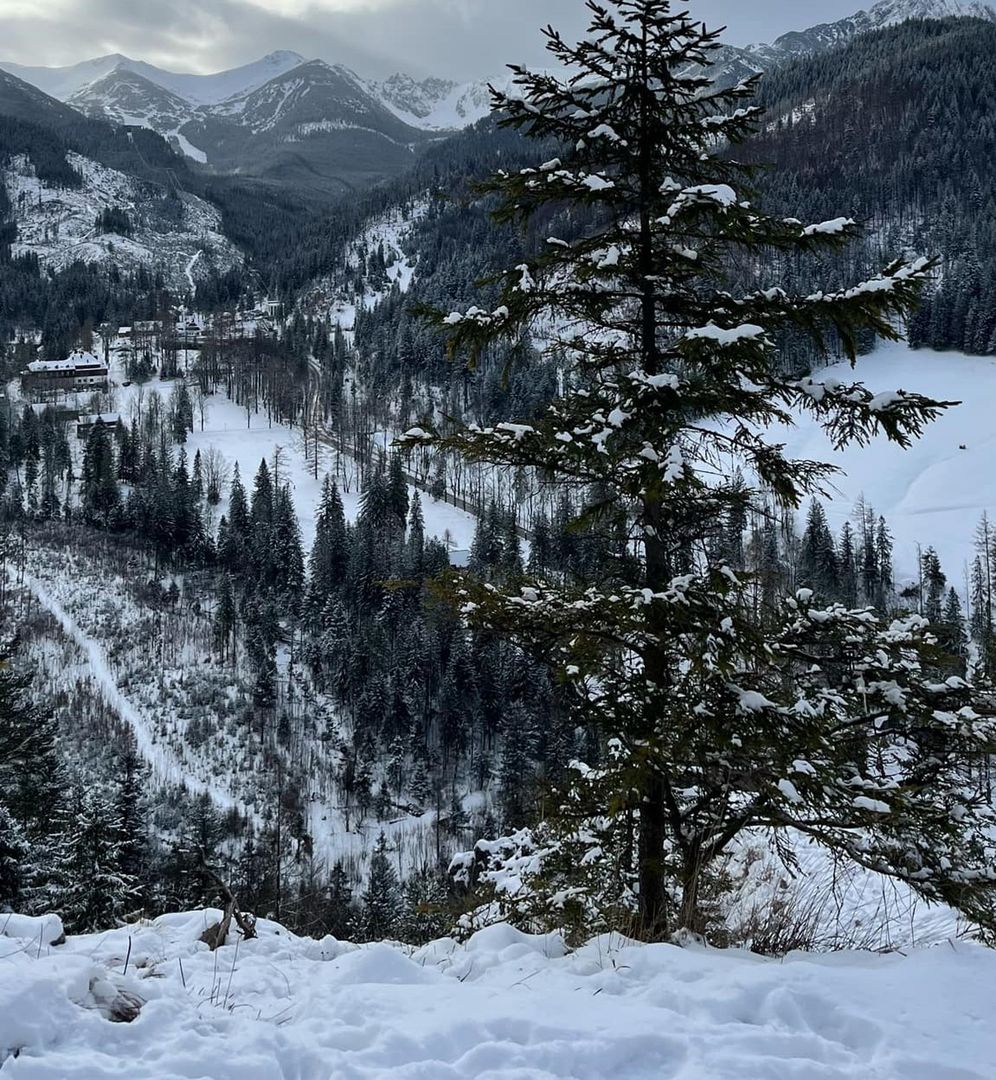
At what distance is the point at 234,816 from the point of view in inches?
1772

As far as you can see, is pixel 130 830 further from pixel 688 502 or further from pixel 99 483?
pixel 99 483

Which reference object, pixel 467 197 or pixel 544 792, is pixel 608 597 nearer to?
pixel 544 792

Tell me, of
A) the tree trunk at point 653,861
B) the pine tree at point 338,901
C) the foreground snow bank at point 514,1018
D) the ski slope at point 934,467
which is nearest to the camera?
the foreground snow bank at point 514,1018

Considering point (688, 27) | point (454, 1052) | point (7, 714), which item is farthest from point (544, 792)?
point (7, 714)

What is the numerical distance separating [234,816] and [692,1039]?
159ft

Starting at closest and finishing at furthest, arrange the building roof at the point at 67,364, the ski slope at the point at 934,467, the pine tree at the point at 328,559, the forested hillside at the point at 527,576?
the forested hillside at the point at 527,576
the pine tree at the point at 328,559
the ski slope at the point at 934,467
the building roof at the point at 67,364

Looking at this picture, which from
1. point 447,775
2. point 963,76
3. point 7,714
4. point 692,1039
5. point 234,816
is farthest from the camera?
point 963,76

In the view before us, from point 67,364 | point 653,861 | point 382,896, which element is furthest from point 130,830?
point 67,364

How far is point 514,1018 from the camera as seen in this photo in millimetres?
3639

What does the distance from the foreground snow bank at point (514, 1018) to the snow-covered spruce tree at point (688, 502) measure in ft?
3.76

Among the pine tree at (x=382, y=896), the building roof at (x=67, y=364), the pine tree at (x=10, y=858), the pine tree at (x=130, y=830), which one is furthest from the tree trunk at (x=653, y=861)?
the building roof at (x=67, y=364)

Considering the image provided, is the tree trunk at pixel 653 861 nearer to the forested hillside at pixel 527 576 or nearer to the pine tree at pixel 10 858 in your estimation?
the forested hillside at pixel 527 576

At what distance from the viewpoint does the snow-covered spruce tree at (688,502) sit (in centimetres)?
518

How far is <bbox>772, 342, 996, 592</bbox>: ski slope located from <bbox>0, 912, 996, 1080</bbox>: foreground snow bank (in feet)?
261
